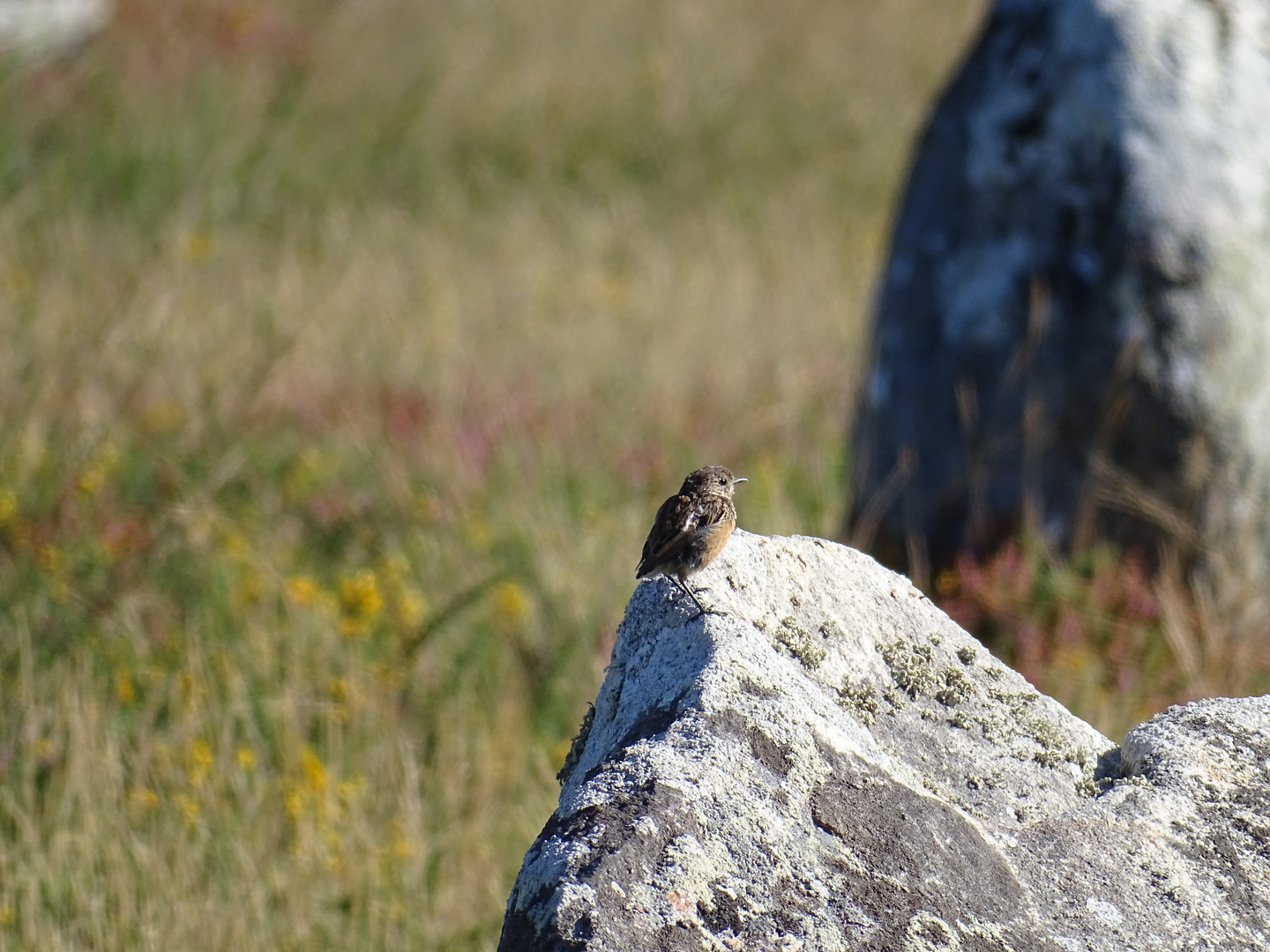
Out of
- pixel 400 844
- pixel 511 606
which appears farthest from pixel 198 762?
pixel 511 606

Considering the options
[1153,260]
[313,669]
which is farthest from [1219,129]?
[313,669]

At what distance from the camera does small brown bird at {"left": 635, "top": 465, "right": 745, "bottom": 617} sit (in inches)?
81.7

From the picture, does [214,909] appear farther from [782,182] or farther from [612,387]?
[782,182]

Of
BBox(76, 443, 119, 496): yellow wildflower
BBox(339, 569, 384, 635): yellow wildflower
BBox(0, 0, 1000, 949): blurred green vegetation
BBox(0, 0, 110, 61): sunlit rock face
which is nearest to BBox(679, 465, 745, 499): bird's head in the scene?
BBox(0, 0, 1000, 949): blurred green vegetation

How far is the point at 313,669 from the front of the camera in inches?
164

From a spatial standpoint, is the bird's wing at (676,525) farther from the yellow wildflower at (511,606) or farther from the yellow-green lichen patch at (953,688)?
the yellow wildflower at (511,606)

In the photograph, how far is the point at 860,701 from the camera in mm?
1900

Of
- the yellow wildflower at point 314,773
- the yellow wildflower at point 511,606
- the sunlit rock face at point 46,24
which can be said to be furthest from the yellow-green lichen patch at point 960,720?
the sunlit rock face at point 46,24

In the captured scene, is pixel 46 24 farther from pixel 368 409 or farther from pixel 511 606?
pixel 511 606

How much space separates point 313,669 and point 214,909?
1.21 meters

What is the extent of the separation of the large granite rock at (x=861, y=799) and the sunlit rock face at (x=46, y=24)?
30.8 feet

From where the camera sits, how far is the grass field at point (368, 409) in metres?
3.43

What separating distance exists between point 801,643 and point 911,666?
17cm

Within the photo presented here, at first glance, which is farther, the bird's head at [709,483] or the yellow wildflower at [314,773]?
the yellow wildflower at [314,773]
